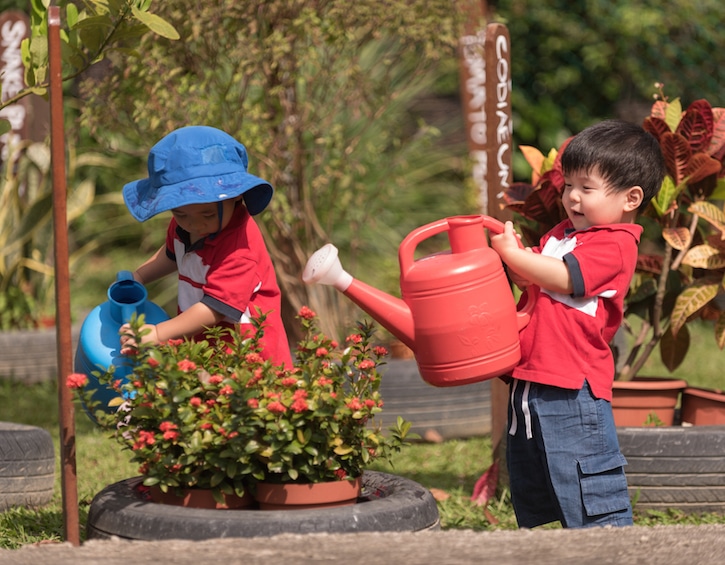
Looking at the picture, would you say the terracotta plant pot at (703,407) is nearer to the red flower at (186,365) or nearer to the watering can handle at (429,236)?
the watering can handle at (429,236)

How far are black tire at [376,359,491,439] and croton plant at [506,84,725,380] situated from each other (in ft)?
3.67

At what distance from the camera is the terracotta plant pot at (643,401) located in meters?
3.85

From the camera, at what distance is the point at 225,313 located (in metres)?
2.98

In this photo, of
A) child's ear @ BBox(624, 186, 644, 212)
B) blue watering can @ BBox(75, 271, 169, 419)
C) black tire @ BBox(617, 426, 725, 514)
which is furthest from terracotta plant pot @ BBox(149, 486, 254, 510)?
black tire @ BBox(617, 426, 725, 514)

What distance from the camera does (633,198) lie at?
291 centimetres

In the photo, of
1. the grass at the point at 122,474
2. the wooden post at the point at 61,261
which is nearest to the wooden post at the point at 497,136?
the grass at the point at 122,474

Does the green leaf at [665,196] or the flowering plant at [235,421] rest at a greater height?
the green leaf at [665,196]

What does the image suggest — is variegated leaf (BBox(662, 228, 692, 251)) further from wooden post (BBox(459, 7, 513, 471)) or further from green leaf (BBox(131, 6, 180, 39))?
green leaf (BBox(131, 6, 180, 39))

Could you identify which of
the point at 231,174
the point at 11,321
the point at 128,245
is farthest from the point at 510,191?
the point at 128,245

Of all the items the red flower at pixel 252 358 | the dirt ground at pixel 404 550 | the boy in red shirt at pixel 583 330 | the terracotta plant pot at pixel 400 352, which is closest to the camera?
the dirt ground at pixel 404 550

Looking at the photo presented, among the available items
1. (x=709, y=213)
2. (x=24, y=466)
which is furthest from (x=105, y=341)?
(x=709, y=213)


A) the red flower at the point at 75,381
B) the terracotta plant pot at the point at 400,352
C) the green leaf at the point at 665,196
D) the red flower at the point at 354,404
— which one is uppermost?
the green leaf at the point at 665,196

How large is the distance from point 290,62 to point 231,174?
2237 mm

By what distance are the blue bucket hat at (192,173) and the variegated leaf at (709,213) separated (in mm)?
1623
